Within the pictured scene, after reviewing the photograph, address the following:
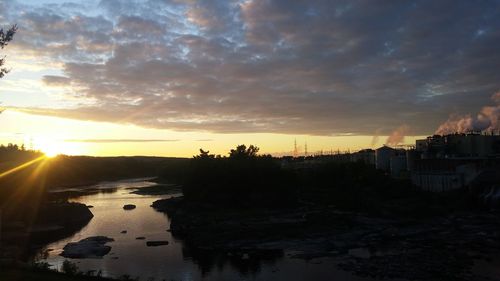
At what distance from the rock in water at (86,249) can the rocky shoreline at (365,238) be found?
866cm

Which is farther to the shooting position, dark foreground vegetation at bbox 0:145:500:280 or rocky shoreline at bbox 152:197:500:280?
dark foreground vegetation at bbox 0:145:500:280

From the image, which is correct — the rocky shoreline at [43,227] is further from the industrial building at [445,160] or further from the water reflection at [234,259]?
the industrial building at [445,160]

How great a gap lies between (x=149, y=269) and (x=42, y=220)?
3291 cm

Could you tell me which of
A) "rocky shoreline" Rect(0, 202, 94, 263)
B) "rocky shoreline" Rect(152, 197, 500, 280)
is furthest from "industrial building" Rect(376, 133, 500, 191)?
"rocky shoreline" Rect(0, 202, 94, 263)

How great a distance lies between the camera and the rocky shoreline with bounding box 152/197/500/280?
36.8m

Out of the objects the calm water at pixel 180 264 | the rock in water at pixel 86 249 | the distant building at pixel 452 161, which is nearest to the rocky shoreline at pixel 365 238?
the calm water at pixel 180 264

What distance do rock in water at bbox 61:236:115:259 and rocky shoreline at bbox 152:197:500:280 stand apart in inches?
341

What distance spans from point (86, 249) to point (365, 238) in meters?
26.9

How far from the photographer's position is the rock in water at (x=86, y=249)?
43.5m

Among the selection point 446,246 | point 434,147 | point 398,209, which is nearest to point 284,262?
point 446,246

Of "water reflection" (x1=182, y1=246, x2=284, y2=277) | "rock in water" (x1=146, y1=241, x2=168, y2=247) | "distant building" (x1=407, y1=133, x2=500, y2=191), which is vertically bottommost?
"water reflection" (x1=182, y1=246, x2=284, y2=277)

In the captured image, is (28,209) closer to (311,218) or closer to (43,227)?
(43,227)

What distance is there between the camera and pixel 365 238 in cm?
4912

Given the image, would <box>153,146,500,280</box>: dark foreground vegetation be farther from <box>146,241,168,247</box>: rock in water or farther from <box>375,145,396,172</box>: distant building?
<box>375,145,396,172</box>: distant building
